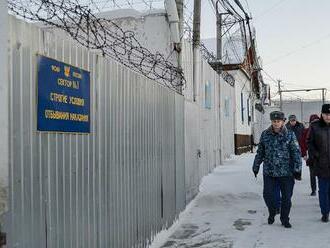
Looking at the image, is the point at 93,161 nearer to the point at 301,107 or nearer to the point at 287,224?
the point at 287,224

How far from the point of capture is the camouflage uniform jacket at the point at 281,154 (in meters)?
7.44

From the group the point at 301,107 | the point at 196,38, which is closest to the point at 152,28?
the point at 196,38

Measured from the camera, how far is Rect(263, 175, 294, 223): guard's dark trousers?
740 cm

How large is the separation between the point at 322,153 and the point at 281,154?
669 mm

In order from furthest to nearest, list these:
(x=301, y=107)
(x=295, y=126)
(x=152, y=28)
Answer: (x=301, y=107), (x=295, y=126), (x=152, y=28)

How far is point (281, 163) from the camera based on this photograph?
7449 millimetres

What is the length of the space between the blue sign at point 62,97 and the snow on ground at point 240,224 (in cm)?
282

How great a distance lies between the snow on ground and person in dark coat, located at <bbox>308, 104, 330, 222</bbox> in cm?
35

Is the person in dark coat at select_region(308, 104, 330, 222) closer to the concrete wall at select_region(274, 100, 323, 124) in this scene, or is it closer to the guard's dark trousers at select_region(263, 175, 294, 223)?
the guard's dark trousers at select_region(263, 175, 294, 223)

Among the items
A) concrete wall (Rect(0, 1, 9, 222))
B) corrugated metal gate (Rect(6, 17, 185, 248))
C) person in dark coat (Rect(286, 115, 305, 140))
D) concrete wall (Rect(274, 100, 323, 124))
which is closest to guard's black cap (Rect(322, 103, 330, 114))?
corrugated metal gate (Rect(6, 17, 185, 248))

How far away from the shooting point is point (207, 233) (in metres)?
7.18

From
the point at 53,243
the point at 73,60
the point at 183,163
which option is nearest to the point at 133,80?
the point at 73,60

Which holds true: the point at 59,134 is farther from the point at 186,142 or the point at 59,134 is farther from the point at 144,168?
the point at 186,142

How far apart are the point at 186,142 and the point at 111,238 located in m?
4.56
